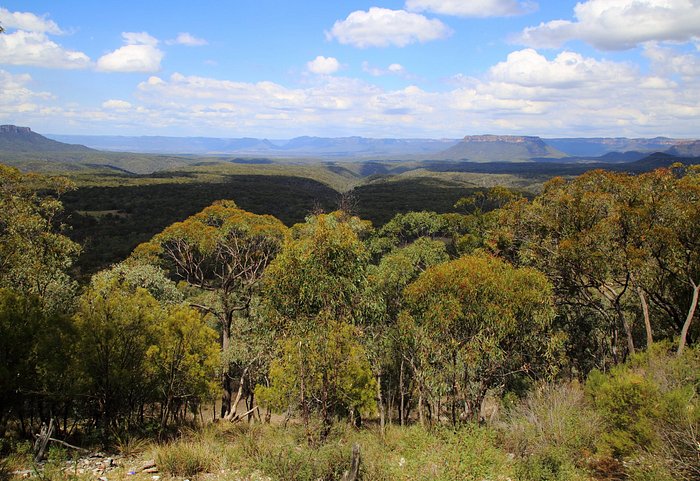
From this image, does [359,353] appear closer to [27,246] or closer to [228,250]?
[228,250]

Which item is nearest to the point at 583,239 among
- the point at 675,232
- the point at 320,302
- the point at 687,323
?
the point at 675,232

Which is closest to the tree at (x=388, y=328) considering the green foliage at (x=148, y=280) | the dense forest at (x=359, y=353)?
the dense forest at (x=359, y=353)

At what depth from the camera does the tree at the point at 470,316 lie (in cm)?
1226

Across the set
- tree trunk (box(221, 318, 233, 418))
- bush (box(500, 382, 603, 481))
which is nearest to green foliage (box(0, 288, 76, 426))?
tree trunk (box(221, 318, 233, 418))

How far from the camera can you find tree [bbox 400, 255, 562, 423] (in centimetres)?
1226

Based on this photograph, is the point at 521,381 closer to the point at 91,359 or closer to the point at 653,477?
the point at 653,477

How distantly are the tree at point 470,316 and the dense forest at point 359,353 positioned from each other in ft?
0.21

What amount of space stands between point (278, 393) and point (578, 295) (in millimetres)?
14195

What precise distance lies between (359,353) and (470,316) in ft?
11.3

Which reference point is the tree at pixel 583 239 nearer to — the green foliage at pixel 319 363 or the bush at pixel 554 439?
the bush at pixel 554 439

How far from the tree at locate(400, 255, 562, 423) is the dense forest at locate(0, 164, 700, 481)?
63mm

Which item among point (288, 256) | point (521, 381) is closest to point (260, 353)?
point (288, 256)

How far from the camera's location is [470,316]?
12.3 m

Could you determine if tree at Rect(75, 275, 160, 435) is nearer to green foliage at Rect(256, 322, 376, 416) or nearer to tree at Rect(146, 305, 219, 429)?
tree at Rect(146, 305, 219, 429)
